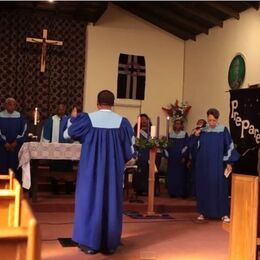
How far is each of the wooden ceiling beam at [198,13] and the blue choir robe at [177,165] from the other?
2.49 m

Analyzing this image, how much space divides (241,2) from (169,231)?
4.78 metres

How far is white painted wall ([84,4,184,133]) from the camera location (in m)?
10.7

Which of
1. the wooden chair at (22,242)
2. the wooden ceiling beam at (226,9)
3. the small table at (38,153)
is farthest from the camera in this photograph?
the wooden ceiling beam at (226,9)

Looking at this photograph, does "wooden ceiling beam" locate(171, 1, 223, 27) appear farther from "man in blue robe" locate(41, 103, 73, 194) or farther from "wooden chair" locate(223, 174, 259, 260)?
"wooden chair" locate(223, 174, 259, 260)

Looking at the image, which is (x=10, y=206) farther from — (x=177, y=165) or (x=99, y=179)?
(x=177, y=165)

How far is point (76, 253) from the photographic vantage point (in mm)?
4402

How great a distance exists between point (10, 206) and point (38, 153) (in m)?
4.41

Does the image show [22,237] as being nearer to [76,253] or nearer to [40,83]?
A: [76,253]

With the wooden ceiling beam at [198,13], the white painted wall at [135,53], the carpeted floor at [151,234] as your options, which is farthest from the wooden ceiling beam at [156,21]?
the carpeted floor at [151,234]

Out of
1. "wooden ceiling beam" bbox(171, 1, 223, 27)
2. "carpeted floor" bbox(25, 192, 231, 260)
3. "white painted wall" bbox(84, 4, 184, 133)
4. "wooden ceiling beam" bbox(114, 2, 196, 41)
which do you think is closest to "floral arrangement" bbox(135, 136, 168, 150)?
"carpeted floor" bbox(25, 192, 231, 260)

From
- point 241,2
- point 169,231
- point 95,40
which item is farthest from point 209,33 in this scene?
point 169,231

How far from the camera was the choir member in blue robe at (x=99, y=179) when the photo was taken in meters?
4.41

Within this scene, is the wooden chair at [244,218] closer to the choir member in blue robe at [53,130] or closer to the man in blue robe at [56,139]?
the man in blue robe at [56,139]

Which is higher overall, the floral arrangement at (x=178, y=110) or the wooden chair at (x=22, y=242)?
the floral arrangement at (x=178, y=110)
